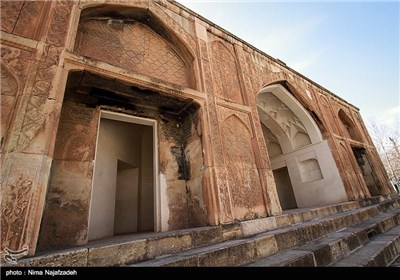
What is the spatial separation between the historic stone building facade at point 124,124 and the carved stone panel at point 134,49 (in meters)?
0.02

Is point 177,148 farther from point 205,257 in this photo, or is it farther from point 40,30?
point 40,30

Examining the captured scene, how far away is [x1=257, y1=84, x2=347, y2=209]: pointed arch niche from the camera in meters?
6.77

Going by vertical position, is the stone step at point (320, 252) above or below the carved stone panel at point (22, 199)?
below

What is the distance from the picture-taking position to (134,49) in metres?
3.59

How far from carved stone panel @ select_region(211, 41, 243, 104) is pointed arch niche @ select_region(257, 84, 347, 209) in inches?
79.6

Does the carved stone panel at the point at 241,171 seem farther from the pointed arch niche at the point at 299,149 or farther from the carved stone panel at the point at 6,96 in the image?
the pointed arch niche at the point at 299,149

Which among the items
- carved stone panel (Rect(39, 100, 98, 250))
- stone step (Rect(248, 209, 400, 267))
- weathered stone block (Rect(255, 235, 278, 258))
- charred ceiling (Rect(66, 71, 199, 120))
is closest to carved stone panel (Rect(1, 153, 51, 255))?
carved stone panel (Rect(39, 100, 98, 250))

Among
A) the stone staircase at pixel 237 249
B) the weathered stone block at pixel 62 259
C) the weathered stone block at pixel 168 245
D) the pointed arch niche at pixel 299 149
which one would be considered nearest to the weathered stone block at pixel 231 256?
the stone staircase at pixel 237 249

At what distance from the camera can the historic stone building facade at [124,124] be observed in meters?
2.04

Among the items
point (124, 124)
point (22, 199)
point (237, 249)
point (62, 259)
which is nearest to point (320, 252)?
point (237, 249)

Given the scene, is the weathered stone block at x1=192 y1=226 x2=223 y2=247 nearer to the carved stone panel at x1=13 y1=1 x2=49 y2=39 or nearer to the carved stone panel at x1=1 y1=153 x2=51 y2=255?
the carved stone panel at x1=1 y1=153 x2=51 y2=255

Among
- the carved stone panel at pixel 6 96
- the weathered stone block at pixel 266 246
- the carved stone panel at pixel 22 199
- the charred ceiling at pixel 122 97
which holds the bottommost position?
the weathered stone block at pixel 266 246

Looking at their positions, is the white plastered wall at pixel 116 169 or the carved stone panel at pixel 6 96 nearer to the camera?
the carved stone panel at pixel 6 96
